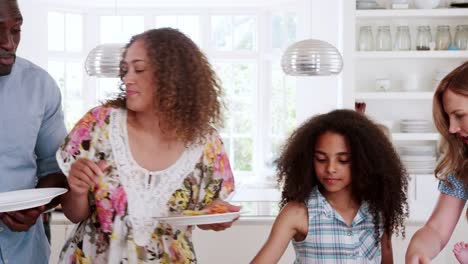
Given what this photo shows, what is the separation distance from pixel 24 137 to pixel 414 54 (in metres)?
5.25

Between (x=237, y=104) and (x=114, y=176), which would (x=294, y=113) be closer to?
(x=237, y=104)

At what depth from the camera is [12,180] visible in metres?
1.98

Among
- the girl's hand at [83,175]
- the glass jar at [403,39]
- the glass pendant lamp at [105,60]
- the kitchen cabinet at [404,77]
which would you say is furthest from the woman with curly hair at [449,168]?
the glass jar at [403,39]

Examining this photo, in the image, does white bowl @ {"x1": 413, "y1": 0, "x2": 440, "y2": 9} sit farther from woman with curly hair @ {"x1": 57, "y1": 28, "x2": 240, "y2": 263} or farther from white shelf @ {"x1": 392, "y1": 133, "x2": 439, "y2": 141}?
woman with curly hair @ {"x1": 57, "y1": 28, "x2": 240, "y2": 263}

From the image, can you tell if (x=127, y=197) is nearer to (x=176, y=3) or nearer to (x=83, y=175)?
(x=83, y=175)

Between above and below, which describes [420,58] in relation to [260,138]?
above

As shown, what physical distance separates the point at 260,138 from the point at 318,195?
7462 millimetres

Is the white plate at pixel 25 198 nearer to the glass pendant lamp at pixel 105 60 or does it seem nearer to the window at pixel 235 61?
the glass pendant lamp at pixel 105 60

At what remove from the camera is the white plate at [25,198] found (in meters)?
1.73

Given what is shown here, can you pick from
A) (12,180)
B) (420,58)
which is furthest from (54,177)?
(420,58)

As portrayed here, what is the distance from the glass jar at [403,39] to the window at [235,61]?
2.58 meters

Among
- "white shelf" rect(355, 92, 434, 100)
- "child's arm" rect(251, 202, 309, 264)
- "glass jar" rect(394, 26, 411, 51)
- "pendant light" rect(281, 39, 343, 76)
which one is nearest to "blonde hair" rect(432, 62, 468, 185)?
"child's arm" rect(251, 202, 309, 264)

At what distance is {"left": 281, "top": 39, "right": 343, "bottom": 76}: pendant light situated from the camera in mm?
5086

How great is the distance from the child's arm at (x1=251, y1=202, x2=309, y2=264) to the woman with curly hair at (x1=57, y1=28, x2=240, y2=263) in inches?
8.8
